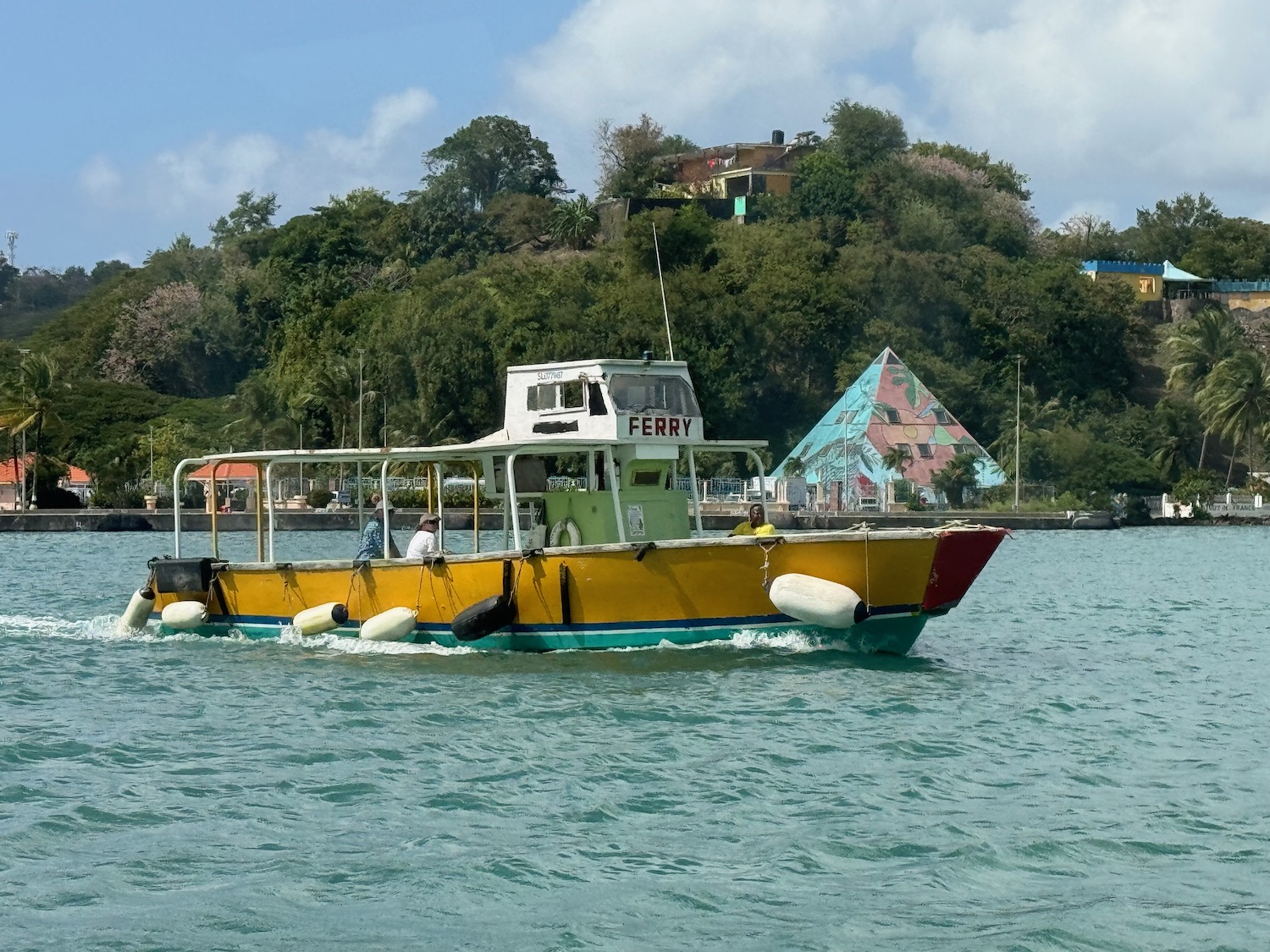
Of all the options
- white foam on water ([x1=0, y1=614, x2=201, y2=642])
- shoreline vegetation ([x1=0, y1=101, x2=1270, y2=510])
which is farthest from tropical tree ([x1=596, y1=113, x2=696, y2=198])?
white foam on water ([x1=0, y1=614, x2=201, y2=642])

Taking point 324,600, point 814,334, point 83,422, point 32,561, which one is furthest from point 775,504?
point 324,600

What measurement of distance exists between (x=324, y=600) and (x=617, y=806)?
988cm

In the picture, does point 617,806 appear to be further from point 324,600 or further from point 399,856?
point 324,600

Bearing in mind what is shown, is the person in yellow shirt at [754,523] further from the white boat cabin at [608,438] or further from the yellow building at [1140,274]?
the yellow building at [1140,274]

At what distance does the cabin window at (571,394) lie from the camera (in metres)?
21.3

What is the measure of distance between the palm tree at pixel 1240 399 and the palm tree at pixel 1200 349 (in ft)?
31.0

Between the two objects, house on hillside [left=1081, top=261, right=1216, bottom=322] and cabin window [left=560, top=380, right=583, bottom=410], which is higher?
house on hillside [left=1081, top=261, right=1216, bottom=322]

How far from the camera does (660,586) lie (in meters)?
19.8

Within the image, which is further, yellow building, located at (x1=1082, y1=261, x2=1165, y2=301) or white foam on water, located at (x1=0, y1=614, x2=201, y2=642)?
yellow building, located at (x1=1082, y1=261, x2=1165, y2=301)

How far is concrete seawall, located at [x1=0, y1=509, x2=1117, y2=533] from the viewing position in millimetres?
69750

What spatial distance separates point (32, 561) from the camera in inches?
1927

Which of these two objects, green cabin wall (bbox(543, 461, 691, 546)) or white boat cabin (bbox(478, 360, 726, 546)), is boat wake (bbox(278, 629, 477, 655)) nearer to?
white boat cabin (bbox(478, 360, 726, 546))

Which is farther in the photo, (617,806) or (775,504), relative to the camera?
(775,504)

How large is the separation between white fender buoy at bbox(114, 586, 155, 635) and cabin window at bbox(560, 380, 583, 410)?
273 inches
